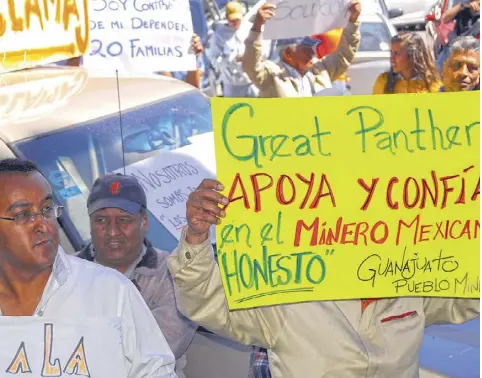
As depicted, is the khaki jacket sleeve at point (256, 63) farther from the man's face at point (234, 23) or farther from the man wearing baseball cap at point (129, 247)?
the man's face at point (234, 23)

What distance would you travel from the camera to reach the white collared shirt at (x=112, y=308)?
8.88ft

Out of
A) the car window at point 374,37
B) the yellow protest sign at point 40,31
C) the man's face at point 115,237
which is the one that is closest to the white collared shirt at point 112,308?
the man's face at point 115,237

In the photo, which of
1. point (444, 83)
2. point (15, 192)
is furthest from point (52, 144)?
point (444, 83)

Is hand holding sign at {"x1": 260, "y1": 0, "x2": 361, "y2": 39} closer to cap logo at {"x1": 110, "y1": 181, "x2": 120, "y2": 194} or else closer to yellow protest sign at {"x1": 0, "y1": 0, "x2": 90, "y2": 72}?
yellow protest sign at {"x1": 0, "y1": 0, "x2": 90, "y2": 72}

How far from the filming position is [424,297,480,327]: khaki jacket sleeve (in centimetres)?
319

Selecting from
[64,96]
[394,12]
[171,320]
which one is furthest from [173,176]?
[394,12]

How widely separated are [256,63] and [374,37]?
613 cm

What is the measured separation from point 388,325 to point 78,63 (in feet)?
13.4

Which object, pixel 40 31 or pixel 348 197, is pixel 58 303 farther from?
pixel 40 31

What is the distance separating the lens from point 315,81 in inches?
330

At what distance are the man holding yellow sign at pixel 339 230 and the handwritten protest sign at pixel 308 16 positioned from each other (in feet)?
16.2

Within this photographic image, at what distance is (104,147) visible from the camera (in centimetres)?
474

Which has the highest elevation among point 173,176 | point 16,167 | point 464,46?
point 16,167

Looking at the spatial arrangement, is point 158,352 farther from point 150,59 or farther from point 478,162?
point 150,59
